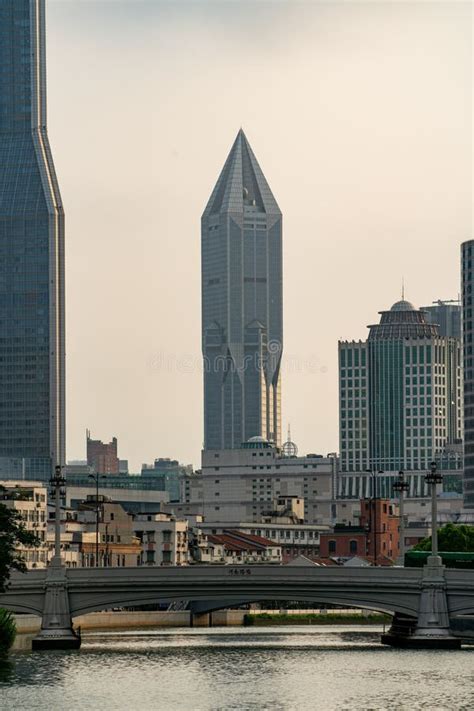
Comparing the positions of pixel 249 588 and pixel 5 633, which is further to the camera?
pixel 249 588

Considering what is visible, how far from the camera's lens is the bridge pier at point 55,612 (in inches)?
7170

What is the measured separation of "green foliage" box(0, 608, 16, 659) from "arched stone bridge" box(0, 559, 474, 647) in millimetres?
2054

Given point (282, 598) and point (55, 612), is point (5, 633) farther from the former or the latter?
point (282, 598)

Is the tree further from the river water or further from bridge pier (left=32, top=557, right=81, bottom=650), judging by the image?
the river water

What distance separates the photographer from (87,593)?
602 ft

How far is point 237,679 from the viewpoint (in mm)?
158625

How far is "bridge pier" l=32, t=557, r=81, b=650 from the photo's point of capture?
7170 inches

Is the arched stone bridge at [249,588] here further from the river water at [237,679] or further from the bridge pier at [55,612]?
the river water at [237,679]

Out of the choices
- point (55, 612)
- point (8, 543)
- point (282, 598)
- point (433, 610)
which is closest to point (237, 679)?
point (282, 598)

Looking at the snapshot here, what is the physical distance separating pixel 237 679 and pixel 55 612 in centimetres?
2770

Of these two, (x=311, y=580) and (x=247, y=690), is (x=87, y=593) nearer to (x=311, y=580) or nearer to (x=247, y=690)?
(x=311, y=580)

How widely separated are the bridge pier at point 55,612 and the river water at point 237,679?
6.72 ft

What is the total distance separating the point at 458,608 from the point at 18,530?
1269 inches

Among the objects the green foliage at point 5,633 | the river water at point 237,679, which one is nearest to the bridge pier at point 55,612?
the river water at point 237,679
